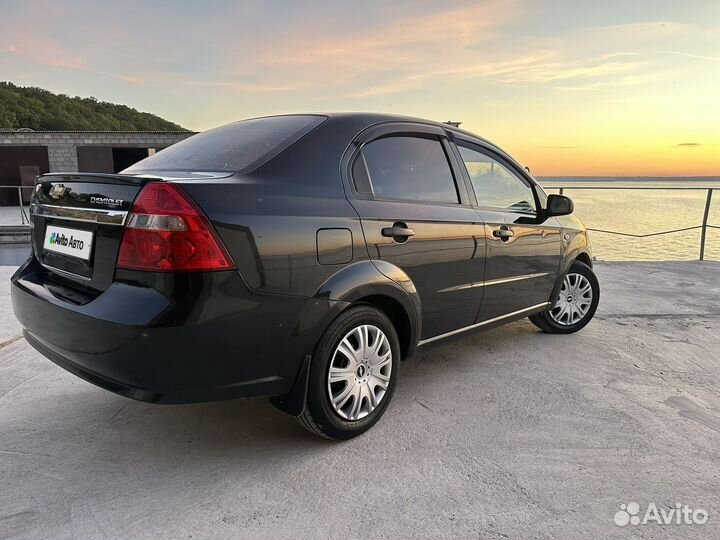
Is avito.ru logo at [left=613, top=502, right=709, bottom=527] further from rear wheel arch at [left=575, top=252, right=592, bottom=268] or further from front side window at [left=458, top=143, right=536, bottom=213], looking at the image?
rear wheel arch at [left=575, top=252, right=592, bottom=268]

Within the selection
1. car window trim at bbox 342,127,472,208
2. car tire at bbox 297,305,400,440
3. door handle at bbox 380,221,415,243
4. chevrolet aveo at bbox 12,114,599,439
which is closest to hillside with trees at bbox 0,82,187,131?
chevrolet aveo at bbox 12,114,599,439

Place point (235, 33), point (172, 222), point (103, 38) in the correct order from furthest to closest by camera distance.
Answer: point (103, 38)
point (235, 33)
point (172, 222)

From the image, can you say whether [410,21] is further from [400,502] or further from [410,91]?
[400,502]

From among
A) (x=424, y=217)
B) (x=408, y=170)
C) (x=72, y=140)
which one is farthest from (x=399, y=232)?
(x=72, y=140)

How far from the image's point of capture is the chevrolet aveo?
5.62 feet

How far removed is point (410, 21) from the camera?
8023 mm

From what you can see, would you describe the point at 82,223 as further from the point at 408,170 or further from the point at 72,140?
the point at 72,140

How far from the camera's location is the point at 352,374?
226 cm

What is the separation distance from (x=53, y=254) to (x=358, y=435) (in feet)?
5.41

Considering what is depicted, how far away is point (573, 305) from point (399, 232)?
234 centimetres

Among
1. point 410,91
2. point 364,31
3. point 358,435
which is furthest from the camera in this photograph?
point 410,91

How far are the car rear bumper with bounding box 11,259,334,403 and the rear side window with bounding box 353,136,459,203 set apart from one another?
812mm

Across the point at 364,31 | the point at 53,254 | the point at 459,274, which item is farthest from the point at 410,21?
the point at 53,254

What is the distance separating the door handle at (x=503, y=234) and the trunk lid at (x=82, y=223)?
2.06 m
